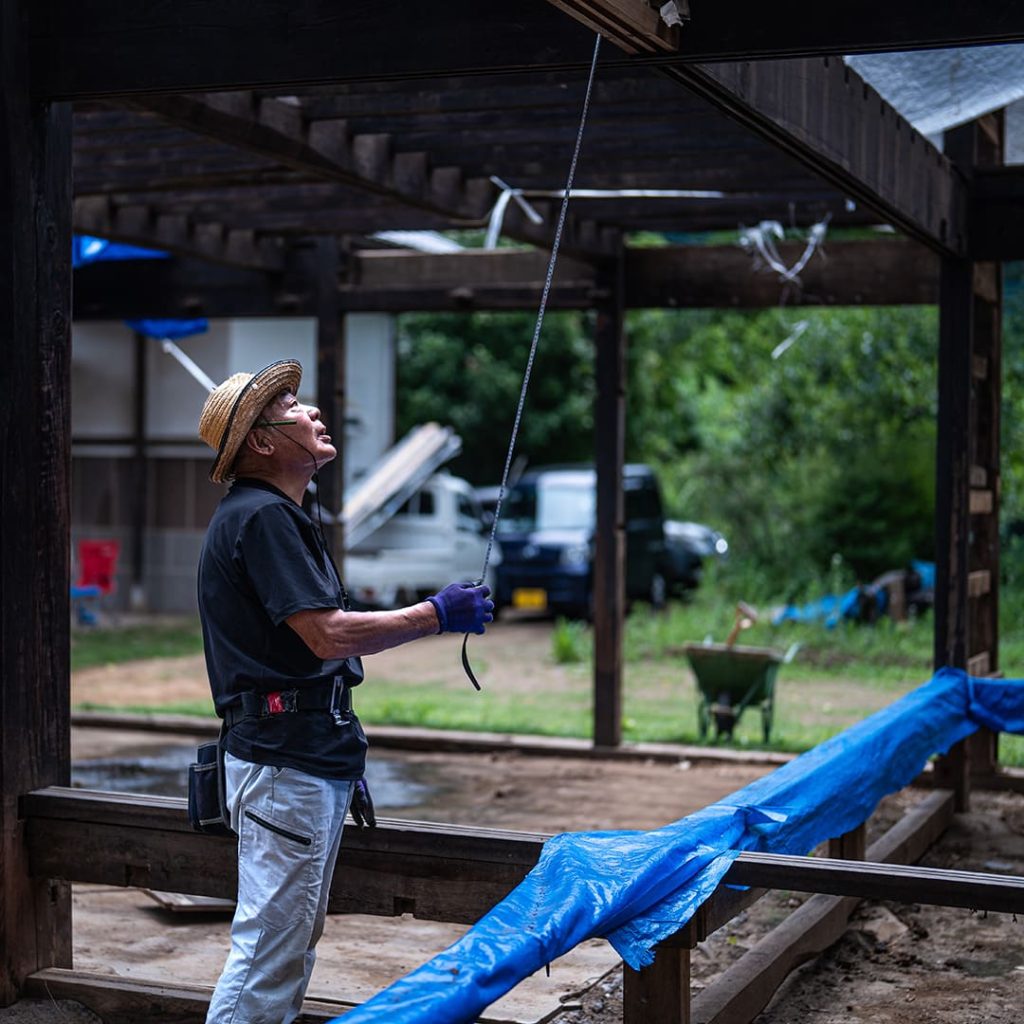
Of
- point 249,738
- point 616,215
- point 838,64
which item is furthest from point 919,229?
point 249,738

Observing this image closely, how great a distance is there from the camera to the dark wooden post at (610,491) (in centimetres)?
962

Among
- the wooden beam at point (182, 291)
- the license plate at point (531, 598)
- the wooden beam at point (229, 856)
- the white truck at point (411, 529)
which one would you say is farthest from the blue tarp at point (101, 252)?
the license plate at point (531, 598)

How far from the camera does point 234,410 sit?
359 centimetres

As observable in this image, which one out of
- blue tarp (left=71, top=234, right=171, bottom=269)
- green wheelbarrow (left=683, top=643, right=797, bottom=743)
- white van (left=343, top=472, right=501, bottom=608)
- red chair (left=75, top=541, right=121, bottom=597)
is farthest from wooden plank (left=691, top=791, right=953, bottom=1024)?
red chair (left=75, top=541, right=121, bottom=597)

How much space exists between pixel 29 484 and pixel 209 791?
52.1 inches

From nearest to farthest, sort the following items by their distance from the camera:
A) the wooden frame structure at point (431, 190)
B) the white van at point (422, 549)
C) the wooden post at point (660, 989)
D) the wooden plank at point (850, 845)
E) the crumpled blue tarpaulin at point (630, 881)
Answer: the crumpled blue tarpaulin at point (630, 881) < the wooden post at point (660, 989) < the wooden frame structure at point (431, 190) < the wooden plank at point (850, 845) < the white van at point (422, 549)

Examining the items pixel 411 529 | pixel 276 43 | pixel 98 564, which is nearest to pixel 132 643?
pixel 98 564

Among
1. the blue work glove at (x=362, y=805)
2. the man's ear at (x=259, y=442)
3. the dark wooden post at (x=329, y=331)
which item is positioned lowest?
the blue work glove at (x=362, y=805)

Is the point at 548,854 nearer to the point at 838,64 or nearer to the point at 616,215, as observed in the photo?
the point at 838,64

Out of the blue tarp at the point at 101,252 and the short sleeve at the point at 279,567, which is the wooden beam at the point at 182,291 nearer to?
the blue tarp at the point at 101,252

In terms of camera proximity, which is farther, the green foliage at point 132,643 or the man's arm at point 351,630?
the green foliage at point 132,643

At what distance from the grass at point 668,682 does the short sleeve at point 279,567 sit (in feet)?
22.3

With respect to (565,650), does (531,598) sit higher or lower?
higher

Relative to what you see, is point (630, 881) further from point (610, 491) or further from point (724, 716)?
point (724, 716)
